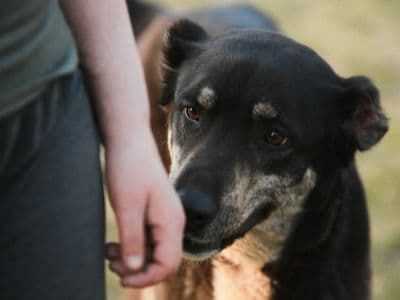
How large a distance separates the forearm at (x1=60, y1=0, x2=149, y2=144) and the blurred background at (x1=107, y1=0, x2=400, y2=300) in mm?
3137

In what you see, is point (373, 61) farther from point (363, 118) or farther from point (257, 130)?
point (257, 130)

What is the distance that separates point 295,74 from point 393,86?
15.5ft

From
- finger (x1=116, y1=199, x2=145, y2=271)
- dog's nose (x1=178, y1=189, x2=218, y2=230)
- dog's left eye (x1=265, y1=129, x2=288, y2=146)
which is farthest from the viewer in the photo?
dog's left eye (x1=265, y1=129, x2=288, y2=146)

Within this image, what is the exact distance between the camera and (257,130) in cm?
297

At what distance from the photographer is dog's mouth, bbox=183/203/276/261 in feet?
9.09

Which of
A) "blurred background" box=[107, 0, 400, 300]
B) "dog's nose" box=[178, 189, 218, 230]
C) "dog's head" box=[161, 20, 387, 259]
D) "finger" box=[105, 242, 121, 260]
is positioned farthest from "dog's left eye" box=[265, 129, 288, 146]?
"blurred background" box=[107, 0, 400, 300]

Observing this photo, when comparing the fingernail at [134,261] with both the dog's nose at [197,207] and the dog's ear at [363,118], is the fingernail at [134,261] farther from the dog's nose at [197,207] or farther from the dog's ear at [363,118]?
the dog's ear at [363,118]

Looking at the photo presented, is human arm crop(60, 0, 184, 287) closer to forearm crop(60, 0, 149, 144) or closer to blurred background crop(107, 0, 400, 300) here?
forearm crop(60, 0, 149, 144)

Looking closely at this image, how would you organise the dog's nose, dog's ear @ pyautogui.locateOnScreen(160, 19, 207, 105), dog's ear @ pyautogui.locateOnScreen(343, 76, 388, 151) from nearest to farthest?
the dog's nose, dog's ear @ pyautogui.locateOnScreen(343, 76, 388, 151), dog's ear @ pyautogui.locateOnScreen(160, 19, 207, 105)

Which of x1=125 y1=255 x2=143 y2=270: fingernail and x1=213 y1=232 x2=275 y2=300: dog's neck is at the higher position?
x1=125 y1=255 x2=143 y2=270: fingernail

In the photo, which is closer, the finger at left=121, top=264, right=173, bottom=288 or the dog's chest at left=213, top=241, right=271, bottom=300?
the finger at left=121, top=264, right=173, bottom=288

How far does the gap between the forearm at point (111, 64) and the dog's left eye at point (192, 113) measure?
1265 mm

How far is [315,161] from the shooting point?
10.2 ft

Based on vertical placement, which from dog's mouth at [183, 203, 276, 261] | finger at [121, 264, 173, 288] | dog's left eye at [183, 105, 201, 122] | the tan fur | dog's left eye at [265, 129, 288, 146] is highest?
finger at [121, 264, 173, 288]
